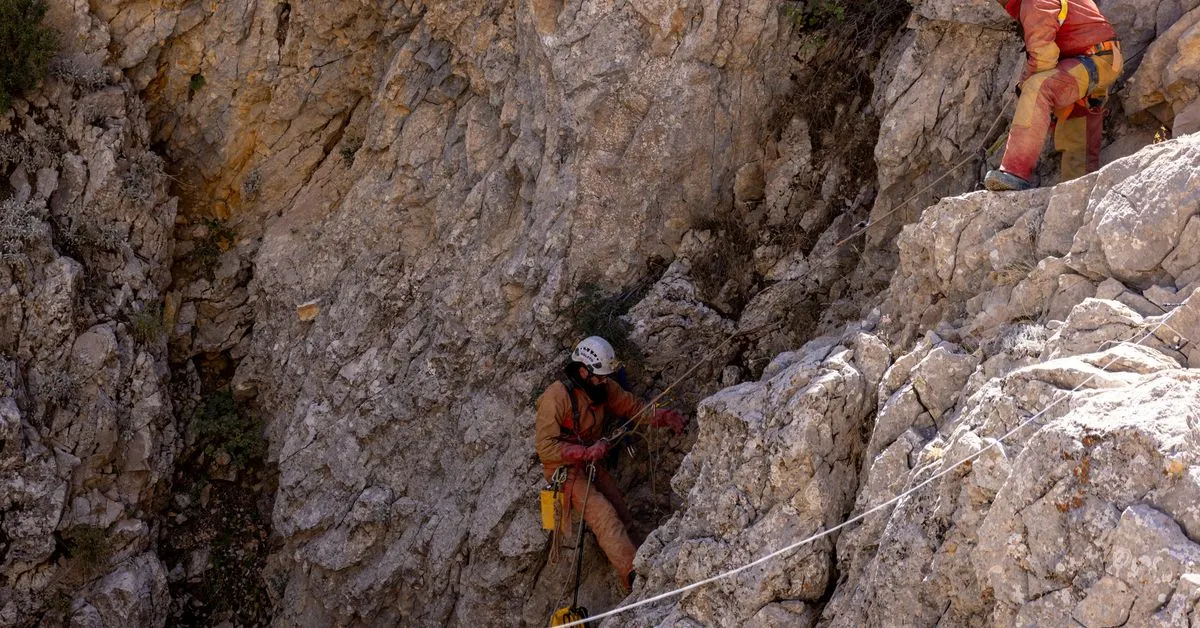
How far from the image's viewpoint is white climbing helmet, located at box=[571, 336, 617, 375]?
7.98 metres

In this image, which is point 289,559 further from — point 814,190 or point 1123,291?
point 1123,291

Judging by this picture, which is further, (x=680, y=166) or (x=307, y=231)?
(x=307, y=231)

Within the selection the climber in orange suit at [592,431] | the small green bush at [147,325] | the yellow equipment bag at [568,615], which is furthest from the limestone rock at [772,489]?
the small green bush at [147,325]

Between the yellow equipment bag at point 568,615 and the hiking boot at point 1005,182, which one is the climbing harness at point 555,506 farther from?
the hiking boot at point 1005,182

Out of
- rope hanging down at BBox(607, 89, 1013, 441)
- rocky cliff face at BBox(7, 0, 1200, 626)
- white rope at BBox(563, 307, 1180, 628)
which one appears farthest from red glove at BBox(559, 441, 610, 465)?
white rope at BBox(563, 307, 1180, 628)

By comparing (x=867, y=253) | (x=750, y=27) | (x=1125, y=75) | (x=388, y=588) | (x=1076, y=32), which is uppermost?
(x=750, y=27)

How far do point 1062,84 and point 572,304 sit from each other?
14.4 ft

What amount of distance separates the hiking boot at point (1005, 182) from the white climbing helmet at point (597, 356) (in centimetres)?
321

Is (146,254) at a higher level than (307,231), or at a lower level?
higher

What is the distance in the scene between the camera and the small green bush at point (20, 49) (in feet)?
33.6

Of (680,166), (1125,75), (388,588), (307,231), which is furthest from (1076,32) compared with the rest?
(307,231)

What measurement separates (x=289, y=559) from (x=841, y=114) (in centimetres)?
710

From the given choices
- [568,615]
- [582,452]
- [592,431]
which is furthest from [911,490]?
[592,431]

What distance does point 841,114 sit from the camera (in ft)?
27.8
